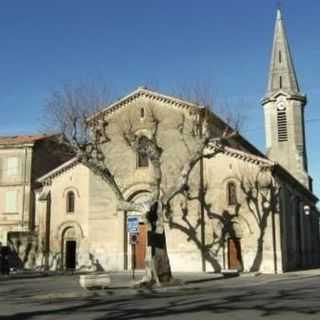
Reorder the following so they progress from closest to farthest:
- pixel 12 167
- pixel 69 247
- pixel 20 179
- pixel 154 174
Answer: pixel 154 174 < pixel 69 247 < pixel 20 179 < pixel 12 167

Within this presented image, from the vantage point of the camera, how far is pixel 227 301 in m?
17.3

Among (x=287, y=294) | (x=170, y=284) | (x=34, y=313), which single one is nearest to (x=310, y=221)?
(x=170, y=284)

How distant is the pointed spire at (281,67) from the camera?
60031 mm

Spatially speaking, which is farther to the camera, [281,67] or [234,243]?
[281,67]

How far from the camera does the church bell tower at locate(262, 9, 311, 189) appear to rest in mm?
58312

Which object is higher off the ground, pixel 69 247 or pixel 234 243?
pixel 234 243

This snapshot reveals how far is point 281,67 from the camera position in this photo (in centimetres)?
6141

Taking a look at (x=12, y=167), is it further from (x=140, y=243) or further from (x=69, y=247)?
(x=140, y=243)

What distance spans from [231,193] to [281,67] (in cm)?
2518

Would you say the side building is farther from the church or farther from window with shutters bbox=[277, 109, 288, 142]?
window with shutters bbox=[277, 109, 288, 142]

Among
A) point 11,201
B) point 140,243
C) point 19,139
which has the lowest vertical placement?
point 140,243

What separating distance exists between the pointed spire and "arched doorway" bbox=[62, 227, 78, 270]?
26.2 m

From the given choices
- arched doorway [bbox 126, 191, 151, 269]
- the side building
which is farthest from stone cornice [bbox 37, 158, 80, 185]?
the side building

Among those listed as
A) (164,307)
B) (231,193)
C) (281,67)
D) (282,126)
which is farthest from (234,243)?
(281,67)
